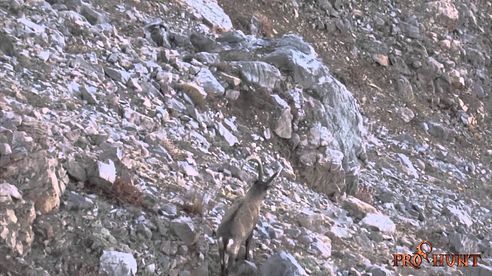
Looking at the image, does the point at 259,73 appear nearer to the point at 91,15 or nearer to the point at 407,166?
the point at 91,15

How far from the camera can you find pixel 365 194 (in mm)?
12609

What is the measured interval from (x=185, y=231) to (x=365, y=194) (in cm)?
592

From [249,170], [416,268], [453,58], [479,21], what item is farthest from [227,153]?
[479,21]

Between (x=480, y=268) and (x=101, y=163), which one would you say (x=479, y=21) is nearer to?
(x=480, y=268)

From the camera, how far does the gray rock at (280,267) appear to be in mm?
7488

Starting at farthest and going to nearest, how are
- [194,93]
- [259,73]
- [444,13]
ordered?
[444,13] < [259,73] < [194,93]

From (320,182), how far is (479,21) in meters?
16.1

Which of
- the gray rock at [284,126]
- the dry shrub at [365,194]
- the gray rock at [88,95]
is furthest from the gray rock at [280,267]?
the dry shrub at [365,194]

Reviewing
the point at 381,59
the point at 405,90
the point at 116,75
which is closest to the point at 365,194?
the point at 116,75

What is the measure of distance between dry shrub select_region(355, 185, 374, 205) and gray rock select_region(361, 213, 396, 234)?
35.5 inches

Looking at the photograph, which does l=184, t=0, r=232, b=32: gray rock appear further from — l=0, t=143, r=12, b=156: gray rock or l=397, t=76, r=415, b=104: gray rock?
l=0, t=143, r=12, b=156: gray rock

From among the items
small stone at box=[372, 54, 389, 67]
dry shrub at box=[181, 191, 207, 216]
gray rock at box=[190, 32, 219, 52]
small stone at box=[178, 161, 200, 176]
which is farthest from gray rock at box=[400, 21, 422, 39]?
dry shrub at box=[181, 191, 207, 216]

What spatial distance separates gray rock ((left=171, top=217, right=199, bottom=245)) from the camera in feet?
25.1

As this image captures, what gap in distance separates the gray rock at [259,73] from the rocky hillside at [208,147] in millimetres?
33
